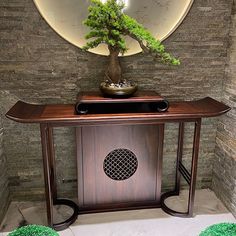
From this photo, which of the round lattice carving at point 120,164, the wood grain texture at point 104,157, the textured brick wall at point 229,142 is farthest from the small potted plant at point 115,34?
the textured brick wall at point 229,142

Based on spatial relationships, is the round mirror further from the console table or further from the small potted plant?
the console table

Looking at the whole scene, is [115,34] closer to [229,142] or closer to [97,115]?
[97,115]

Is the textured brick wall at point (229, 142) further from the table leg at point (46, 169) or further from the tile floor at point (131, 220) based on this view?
the table leg at point (46, 169)

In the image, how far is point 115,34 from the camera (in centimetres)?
154

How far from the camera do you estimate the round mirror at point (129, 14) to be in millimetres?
1708

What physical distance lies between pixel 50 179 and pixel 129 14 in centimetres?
121

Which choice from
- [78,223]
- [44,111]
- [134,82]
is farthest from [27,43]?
[78,223]

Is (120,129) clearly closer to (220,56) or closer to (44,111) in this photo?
(44,111)

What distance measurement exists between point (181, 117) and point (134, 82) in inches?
19.1

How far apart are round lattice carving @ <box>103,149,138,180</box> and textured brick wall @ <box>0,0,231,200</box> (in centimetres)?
33

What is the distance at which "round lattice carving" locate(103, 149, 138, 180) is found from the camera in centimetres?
185

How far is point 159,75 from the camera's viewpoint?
1927mm

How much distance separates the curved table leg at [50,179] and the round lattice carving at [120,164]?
38 cm

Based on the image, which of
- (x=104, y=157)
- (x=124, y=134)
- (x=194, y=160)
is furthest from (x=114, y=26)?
(x=194, y=160)
